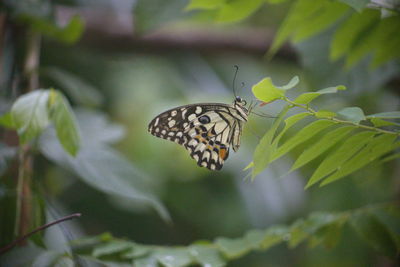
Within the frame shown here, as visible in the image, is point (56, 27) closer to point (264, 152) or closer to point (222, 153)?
point (222, 153)

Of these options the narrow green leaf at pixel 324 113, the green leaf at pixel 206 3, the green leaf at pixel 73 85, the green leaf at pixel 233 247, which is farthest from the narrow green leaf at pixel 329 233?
the green leaf at pixel 73 85

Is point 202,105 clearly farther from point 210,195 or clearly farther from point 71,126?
point 210,195

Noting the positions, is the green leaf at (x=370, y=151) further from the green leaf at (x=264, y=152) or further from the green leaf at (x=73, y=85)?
the green leaf at (x=73, y=85)

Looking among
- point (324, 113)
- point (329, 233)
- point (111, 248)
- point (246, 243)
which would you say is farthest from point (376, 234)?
point (111, 248)

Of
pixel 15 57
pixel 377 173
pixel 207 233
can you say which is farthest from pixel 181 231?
pixel 15 57

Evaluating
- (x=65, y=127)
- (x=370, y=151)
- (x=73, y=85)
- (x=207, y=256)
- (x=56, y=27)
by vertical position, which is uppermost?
(x=56, y=27)

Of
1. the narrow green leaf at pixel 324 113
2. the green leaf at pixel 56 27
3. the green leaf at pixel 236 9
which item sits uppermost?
the green leaf at pixel 56 27
